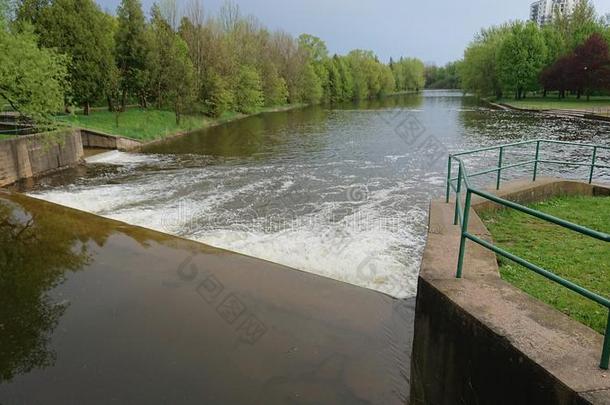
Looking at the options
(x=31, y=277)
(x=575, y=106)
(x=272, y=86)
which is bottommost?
(x=31, y=277)

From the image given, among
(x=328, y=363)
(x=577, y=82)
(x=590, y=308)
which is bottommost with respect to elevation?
(x=328, y=363)

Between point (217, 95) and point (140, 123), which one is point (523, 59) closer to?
point (217, 95)

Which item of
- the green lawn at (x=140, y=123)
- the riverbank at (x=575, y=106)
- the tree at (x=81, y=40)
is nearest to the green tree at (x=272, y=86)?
the green lawn at (x=140, y=123)

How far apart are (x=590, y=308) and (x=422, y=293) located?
1.86 metres

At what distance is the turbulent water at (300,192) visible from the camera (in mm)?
8633

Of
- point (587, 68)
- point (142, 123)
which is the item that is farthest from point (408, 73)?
point (142, 123)

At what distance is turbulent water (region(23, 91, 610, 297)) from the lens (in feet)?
28.3

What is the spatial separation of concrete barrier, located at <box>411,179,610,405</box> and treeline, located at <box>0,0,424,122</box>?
16615 millimetres

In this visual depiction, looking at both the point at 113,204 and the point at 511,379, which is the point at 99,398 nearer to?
the point at 511,379

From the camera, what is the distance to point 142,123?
30.3 meters

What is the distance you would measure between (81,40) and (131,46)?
5891 millimetres

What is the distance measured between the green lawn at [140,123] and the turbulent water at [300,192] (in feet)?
6.37

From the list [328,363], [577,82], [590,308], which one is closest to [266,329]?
[328,363]

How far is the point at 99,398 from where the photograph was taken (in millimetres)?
4523
